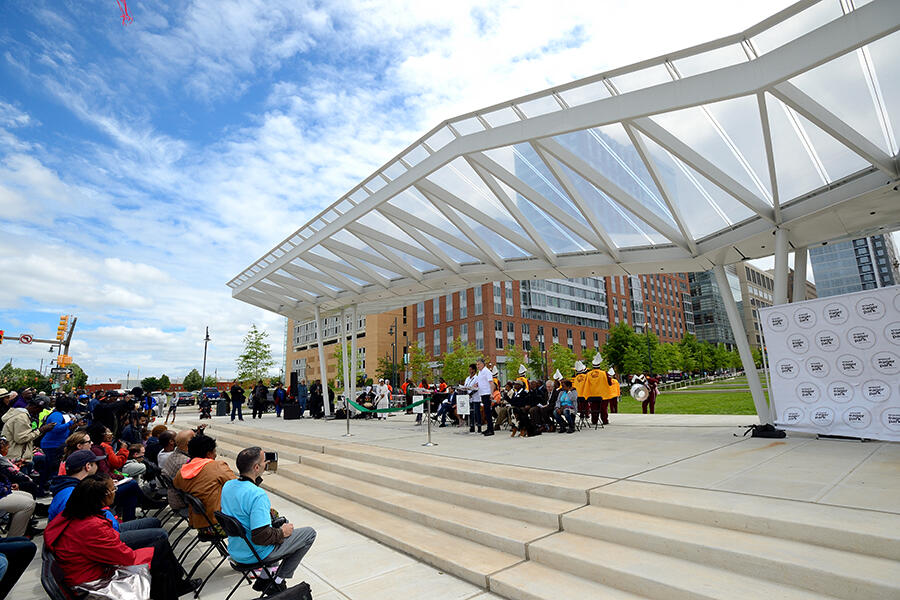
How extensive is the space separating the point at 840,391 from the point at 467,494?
7148 mm

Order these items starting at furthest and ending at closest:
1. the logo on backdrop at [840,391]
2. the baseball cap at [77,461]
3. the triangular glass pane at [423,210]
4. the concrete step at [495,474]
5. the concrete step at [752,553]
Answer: the triangular glass pane at [423,210], the logo on backdrop at [840,391], the concrete step at [495,474], the baseball cap at [77,461], the concrete step at [752,553]

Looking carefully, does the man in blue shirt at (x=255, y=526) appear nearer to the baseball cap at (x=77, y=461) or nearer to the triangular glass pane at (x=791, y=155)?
the baseball cap at (x=77, y=461)

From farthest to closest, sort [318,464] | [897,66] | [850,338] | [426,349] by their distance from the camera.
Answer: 1. [426,349]
2. [318,464]
3. [850,338]
4. [897,66]

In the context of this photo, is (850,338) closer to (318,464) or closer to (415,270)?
(318,464)

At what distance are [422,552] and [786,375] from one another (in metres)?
8.12

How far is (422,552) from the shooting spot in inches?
202

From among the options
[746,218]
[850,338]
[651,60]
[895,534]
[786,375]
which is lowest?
[895,534]

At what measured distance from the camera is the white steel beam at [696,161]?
8.34 m

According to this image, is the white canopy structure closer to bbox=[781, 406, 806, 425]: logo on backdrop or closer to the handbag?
bbox=[781, 406, 806, 425]: logo on backdrop

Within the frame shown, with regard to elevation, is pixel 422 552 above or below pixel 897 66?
below

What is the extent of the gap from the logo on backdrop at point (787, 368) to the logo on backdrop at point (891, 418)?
143 centimetres

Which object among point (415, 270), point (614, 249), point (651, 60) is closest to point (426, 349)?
point (415, 270)

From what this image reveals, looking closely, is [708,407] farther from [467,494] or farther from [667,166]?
[467,494]

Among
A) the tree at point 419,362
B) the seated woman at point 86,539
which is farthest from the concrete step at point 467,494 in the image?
the tree at point 419,362
